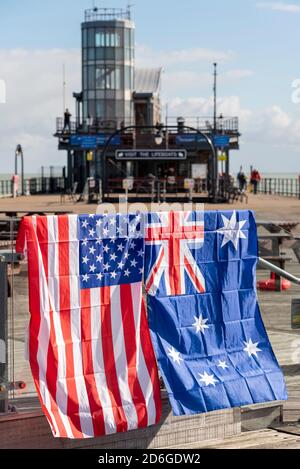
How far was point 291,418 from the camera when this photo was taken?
7.69 meters

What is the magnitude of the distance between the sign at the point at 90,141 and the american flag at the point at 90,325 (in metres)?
44.6

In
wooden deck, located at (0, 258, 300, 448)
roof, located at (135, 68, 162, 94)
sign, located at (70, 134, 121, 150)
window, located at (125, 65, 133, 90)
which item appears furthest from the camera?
roof, located at (135, 68, 162, 94)

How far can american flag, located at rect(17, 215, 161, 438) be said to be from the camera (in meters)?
6.09

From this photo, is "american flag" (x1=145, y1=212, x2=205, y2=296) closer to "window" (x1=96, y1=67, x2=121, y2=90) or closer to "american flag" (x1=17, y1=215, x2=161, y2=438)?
"american flag" (x1=17, y1=215, x2=161, y2=438)

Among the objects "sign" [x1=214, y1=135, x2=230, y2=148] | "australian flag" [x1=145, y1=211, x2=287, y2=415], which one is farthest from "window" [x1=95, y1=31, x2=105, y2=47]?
"australian flag" [x1=145, y1=211, x2=287, y2=415]

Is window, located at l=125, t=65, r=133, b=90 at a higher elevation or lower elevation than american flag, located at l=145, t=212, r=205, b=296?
higher

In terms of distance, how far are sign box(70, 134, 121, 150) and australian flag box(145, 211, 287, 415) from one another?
4410 centimetres

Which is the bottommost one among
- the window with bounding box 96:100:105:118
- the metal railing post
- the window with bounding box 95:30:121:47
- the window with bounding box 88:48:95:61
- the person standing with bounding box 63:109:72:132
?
the metal railing post

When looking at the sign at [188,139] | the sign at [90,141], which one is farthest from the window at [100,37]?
the sign at [188,139]

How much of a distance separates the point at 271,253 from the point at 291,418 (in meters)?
8.32

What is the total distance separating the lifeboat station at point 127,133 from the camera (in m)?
45.7

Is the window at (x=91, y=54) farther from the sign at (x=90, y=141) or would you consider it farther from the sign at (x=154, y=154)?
the sign at (x=154, y=154)

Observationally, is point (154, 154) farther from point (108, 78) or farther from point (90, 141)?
point (108, 78)
